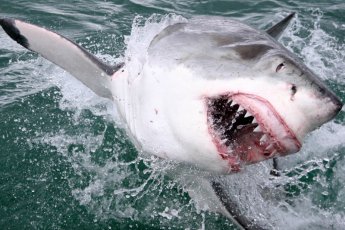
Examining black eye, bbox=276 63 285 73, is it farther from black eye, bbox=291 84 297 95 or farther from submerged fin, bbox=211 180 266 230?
submerged fin, bbox=211 180 266 230

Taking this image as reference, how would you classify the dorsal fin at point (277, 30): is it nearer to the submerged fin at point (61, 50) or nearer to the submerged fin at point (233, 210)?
the submerged fin at point (61, 50)

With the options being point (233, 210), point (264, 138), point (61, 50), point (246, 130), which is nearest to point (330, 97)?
point (264, 138)

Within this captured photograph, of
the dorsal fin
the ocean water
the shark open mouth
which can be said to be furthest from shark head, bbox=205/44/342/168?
the dorsal fin

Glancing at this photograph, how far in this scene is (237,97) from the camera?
1.81 m

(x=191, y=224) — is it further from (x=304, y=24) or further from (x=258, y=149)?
(x=304, y=24)

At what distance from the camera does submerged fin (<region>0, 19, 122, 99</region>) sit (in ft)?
9.86

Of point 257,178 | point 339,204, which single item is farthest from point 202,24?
point 339,204

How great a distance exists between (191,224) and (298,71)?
5.06 feet

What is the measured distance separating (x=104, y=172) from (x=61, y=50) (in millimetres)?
986

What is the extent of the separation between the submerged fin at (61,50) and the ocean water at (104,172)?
9.4 inches

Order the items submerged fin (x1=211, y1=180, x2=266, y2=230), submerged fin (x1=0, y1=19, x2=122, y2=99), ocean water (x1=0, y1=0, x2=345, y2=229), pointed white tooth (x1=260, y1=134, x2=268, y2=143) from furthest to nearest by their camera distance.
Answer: submerged fin (x1=0, y1=19, x2=122, y2=99), ocean water (x1=0, y1=0, x2=345, y2=229), submerged fin (x1=211, y1=180, x2=266, y2=230), pointed white tooth (x1=260, y1=134, x2=268, y2=143)

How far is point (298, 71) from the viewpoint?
1776 millimetres

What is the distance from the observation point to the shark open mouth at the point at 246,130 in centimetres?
174

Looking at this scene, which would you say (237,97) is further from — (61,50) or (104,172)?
(104,172)
